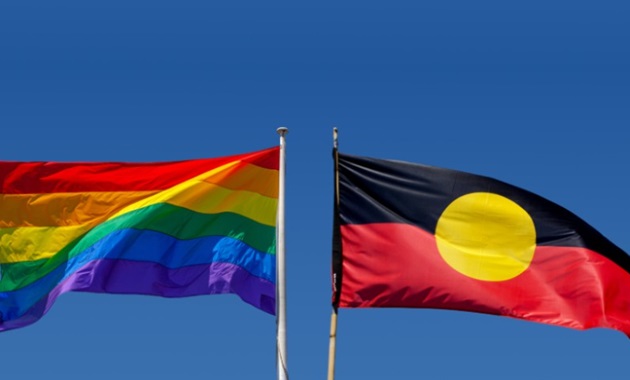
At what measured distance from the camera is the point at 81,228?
2427cm

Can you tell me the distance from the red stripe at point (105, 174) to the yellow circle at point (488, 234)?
3.39m

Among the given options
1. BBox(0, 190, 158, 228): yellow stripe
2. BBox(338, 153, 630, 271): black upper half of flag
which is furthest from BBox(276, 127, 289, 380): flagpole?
BBox(0, 190, 158, 228): yellow stripe

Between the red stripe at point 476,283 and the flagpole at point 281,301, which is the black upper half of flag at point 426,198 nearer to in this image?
the red stripe at point 476,283

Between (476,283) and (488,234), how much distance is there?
1096 millimetres

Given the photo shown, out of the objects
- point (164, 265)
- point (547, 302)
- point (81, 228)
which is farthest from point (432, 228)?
point (81, 228)

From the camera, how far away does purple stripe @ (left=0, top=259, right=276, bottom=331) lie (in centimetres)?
2366

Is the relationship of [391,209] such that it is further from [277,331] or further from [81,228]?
[81,228]

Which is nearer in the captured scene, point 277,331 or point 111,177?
point 277,331

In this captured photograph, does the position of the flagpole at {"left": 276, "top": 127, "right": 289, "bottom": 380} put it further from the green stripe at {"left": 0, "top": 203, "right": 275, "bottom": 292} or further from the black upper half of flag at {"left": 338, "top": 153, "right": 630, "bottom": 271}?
the black upper half of flag at {"left": 338, "top": 153, "right": 630, "bottom": 271}

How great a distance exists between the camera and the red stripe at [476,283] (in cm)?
2350

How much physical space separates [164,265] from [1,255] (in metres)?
2.94

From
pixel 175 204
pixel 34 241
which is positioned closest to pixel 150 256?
pixel 175 204

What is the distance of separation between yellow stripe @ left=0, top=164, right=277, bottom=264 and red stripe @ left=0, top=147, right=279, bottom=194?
0.24 meters

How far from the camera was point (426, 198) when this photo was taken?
2441cm
